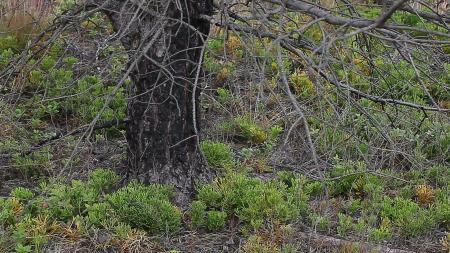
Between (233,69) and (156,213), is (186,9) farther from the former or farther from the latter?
(233,69)

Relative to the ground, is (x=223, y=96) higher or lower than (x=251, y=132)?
higher

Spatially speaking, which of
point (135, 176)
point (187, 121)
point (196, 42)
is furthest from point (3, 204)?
point (196, 42)

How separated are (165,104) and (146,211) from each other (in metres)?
0.75

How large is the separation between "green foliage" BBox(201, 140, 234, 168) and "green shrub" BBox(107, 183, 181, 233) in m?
0.86

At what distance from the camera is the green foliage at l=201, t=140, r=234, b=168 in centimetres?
562

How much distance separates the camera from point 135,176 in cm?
518

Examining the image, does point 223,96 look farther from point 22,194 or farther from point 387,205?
point 22,194

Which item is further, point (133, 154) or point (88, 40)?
point (88, 40)

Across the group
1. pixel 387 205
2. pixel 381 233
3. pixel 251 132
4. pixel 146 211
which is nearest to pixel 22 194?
pixel 146 211

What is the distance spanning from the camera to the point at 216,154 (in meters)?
5.65

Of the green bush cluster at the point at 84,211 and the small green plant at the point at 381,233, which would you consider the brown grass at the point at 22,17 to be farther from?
the small green plant at the point at 381,233

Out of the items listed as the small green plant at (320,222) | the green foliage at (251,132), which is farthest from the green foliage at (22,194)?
the green foliage at (251,132)

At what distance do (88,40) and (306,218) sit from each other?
408 centimetres

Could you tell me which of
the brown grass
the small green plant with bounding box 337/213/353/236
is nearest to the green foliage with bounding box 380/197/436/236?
the small green plant with bounding box 337/213/353/236
